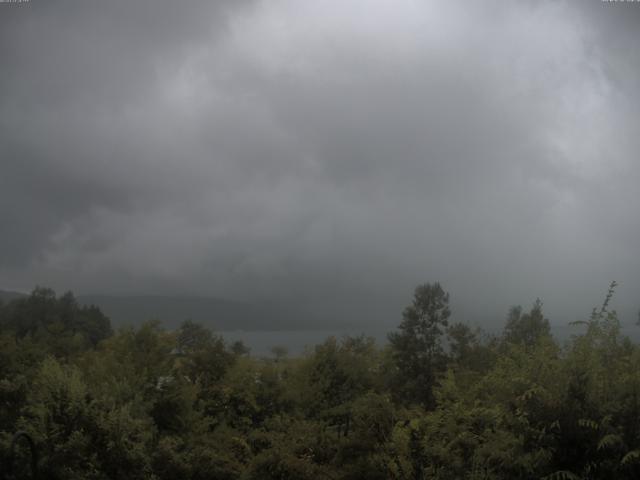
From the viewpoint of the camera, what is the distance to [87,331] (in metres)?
92.7

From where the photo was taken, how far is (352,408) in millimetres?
21047

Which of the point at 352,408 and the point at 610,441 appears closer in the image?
the point at 610,441

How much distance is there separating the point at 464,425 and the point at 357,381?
18.3 meters

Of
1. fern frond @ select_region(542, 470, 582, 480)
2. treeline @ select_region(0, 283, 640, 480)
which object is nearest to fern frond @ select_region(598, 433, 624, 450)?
treeline @ select_region(0, 283, 640, 480)

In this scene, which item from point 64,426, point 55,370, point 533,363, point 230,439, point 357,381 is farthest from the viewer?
point 357,381

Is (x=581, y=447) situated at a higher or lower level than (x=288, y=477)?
higher

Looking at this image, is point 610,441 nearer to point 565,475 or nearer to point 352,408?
point 565,475

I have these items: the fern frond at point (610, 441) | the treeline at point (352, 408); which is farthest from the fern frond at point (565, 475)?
the fern frond at point (610, 441)

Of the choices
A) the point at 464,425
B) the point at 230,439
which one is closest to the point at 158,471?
the point at 230,439

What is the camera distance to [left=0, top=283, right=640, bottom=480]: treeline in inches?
376

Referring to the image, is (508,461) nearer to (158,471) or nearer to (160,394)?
(158,471)

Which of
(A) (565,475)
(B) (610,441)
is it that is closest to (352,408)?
(A) (565,475)

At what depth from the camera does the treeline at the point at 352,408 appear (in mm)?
9547

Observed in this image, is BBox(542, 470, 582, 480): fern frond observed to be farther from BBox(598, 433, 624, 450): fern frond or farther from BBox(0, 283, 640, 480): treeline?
BBox(598, 433, 624, 450): fern frond
